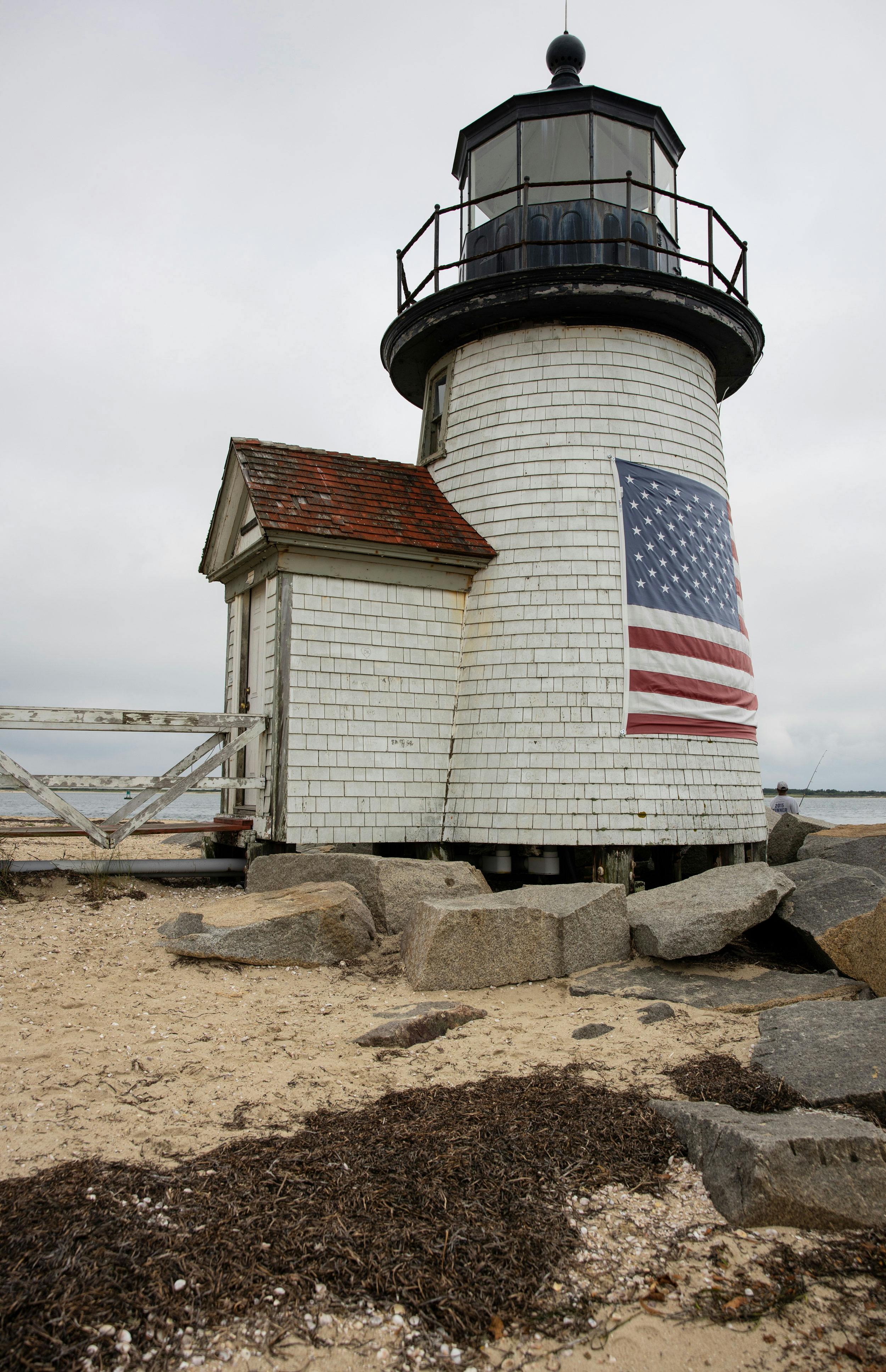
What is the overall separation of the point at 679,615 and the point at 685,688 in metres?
0.84

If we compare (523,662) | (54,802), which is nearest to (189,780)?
(54,802)

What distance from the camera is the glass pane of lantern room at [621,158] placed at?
12.0 metres

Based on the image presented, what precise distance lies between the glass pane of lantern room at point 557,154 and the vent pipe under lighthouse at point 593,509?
0.03 metres

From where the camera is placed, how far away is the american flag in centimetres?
1028

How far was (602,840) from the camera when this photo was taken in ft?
32.4

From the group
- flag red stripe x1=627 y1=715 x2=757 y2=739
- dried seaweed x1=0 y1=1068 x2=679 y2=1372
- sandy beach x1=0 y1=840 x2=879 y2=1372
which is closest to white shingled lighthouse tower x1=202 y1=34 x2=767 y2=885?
flag red stripe x1=627 y1=715 x2=757 y2=739

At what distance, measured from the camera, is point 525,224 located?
35.3 feet

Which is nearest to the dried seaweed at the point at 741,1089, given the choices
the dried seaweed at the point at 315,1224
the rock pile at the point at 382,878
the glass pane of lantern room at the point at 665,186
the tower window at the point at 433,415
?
the dried seaweed at the point at 315,1224

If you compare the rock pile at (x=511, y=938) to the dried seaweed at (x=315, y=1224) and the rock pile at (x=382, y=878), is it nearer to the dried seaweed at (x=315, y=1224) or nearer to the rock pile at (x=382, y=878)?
the rock pile at (x=382, y=878)

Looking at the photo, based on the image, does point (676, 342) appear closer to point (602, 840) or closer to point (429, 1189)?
point (602, 840)

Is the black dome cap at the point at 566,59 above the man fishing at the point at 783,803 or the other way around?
above

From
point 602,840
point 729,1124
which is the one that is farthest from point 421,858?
point 729,1124

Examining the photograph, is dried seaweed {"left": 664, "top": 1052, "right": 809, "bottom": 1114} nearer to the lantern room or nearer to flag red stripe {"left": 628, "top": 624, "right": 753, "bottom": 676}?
flag red stripe {"left": 628, "top": 624, "right": 753, "bottom": 676}

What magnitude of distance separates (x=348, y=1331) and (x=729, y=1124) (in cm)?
172
